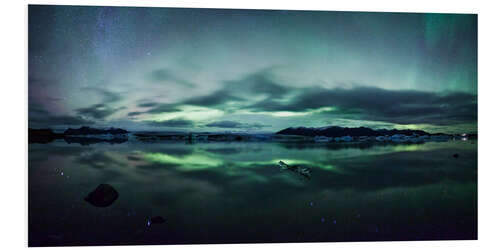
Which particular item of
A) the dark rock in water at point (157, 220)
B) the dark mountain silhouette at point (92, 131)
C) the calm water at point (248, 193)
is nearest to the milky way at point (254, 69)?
the dark mountain silhouette at point (92, 131)

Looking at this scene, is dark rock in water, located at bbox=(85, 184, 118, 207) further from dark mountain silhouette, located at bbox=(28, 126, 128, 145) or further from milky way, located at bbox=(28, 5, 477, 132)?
milky way, located at bbox=(28, 5, 477, 132)

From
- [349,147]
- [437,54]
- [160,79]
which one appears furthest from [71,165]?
[437,54]

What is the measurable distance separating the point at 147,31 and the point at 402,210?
3.71m

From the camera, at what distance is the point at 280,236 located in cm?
280

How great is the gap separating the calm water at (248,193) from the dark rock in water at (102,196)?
0.18ft

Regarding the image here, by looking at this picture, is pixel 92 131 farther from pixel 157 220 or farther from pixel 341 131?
pixel 341 131

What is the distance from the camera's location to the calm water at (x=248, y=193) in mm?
2748

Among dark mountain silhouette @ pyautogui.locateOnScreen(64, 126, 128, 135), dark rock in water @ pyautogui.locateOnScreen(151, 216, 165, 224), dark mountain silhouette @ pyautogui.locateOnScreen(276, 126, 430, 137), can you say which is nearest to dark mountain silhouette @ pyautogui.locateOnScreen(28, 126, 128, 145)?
dark mountain silhouette @ pyautogui.locateOnScreen(64, 126, 128, 135)

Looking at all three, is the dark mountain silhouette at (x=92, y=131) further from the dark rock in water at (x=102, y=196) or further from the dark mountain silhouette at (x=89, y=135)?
the dark rock in water at (x=102, y=196)

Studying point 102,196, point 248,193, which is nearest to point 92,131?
point 102,196

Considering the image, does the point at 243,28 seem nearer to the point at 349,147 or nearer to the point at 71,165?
the point at 349,147

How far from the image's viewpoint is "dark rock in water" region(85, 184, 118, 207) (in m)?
2.83

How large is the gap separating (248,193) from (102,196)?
5.52 ft

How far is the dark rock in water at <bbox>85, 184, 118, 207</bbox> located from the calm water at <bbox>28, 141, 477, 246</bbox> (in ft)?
0.18
